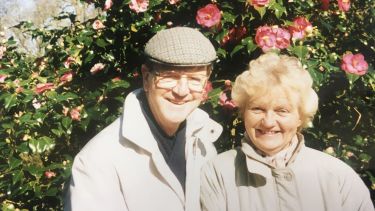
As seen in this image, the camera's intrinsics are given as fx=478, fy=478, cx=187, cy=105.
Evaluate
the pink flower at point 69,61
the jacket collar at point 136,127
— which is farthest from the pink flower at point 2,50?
the jacket collar at point 136,127

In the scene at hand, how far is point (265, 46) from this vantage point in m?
2.72

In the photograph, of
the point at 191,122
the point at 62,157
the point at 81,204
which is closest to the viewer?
the point at 81,204

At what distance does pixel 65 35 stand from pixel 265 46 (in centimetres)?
176

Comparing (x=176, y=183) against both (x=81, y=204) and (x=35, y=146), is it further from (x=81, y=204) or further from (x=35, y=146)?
(x=35, y=146)

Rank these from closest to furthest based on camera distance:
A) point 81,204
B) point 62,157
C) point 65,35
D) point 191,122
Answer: point 81,204
point 191,122
point 62,157
point 65,35

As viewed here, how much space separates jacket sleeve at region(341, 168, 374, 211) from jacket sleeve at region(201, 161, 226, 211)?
54 cm

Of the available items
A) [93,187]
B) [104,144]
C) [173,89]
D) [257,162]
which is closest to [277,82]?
[257,162]

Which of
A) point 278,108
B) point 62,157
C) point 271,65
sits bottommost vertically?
point 62,157

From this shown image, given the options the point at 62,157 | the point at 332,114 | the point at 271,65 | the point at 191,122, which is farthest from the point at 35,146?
the point at 332,114

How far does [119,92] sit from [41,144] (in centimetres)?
56

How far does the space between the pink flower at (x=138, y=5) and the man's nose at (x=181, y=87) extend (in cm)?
93

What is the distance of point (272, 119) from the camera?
210cm

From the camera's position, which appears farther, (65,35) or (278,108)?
(65,35)

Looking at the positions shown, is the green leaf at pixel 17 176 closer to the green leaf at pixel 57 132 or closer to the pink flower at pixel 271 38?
the green leaf at pixel 57 132
